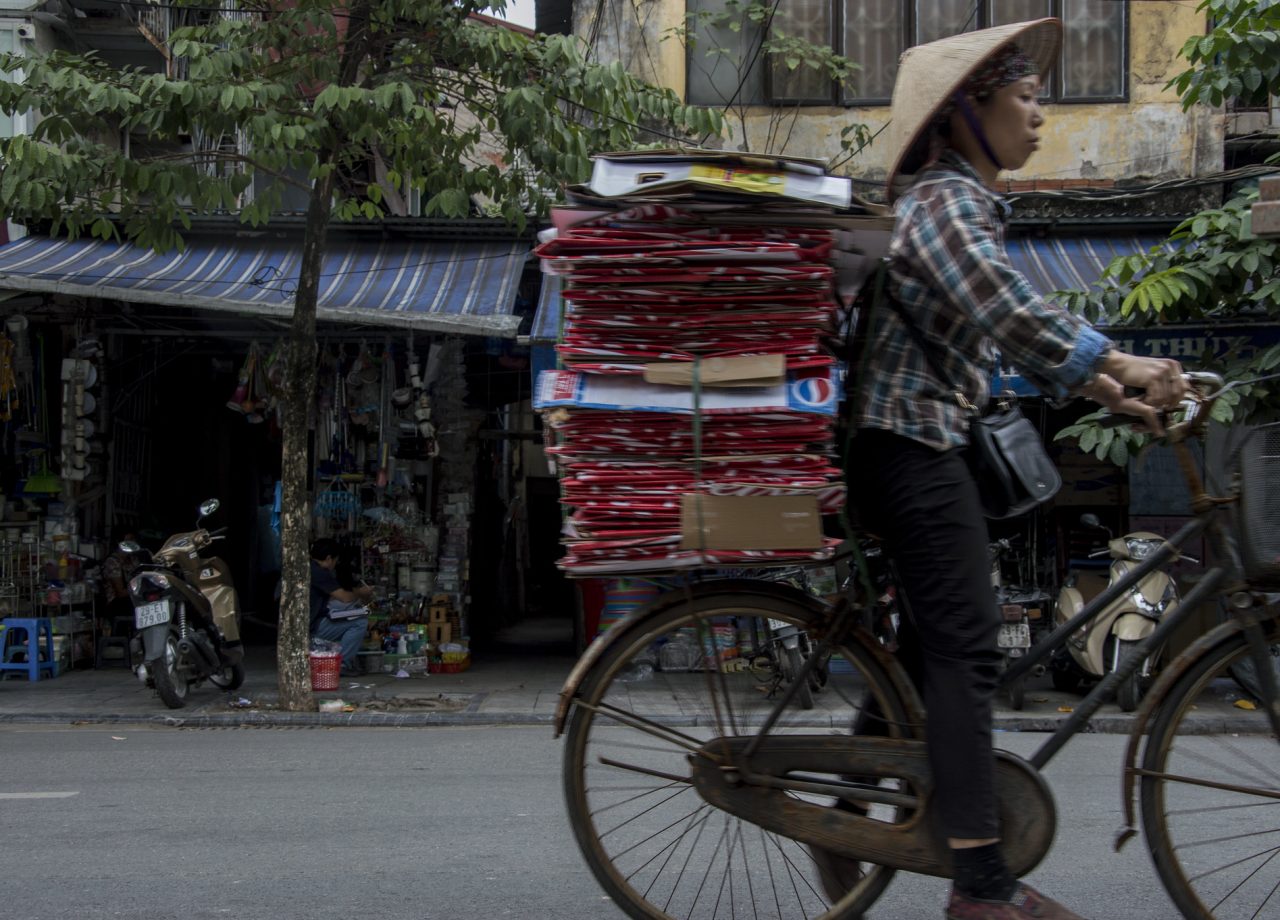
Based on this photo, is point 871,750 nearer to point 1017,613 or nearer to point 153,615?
point 1017,613

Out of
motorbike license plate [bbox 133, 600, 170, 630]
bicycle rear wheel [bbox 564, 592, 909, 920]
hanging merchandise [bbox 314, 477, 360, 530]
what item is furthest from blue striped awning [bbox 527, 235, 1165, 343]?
bicycle rear wheel [bbox 564, 592, 909, 920]

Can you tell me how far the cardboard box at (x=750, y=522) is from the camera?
2740 mm

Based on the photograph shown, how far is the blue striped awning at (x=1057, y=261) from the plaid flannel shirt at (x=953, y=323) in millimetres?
7455

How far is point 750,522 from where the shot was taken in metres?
2.75

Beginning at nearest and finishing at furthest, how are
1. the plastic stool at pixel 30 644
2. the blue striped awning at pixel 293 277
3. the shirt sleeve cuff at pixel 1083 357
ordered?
the shirt sleeve cuff at pixel 1083 357 → the blue striped awning at pixel 293 277 → the plastic stool at pixel 30 644

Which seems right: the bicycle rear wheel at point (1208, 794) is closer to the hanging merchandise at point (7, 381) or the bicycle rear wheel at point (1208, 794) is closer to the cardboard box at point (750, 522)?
the cardboard box at point (750, 522)

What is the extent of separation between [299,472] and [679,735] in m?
6.53

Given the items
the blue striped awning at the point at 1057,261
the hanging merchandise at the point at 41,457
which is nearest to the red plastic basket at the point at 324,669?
the blue striped awning at the point at 1057,261

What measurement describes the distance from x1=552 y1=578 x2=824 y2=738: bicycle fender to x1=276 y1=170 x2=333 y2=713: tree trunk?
642cm

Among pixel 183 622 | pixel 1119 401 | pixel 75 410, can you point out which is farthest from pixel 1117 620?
pixel 75 410

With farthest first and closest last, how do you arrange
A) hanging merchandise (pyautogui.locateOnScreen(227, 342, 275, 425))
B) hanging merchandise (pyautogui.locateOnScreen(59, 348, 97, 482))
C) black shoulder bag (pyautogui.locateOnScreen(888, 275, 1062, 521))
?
hanging merchandise (pyautogui.locateOnScreen(227, 342, 275, 425)) < hanging merchandise (pyautogui.locateOnScreen(59, 348, 97, 482)) < black shoulder bag (pyautogui.locateOnScreen(888, 275, 1062, 521))

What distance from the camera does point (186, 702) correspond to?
918cm

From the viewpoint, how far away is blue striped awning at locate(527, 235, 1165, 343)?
10.5 meters

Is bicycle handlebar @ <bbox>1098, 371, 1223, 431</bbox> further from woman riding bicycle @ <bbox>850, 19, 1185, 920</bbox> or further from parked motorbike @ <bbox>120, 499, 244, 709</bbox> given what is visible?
parked motorbike @ <bbox>120, 499, 244, 709</bbox>
